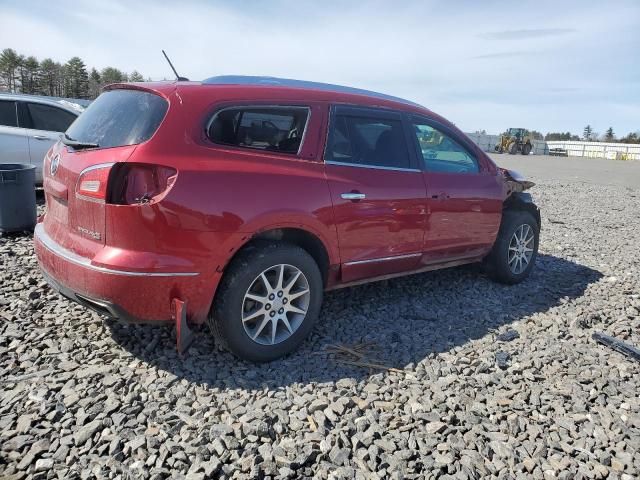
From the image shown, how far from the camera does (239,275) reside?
3000 mm

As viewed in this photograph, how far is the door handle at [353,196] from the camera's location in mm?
3449

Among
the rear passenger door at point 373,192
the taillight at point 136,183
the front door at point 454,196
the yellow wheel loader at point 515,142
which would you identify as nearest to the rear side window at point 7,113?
the taillight at point 136,183

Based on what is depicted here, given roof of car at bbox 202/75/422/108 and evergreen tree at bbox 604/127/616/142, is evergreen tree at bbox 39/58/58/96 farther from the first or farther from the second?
evergreen tree at bbox 604/127/616/142

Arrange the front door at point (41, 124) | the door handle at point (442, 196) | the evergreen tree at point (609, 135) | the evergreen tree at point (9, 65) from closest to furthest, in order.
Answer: the door handle at point (442, 196)
the front door at point (41, 124)
the evergreen tree at point (9, 65)
the evergreen tree at point (609, 135)

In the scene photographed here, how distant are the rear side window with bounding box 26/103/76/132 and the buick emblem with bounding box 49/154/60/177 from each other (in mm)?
5032

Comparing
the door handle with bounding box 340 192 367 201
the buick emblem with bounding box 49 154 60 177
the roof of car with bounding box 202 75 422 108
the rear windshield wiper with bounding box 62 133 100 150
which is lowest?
the door handle with bounding box 340 192 367 201

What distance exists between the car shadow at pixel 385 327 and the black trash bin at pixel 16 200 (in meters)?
3.04

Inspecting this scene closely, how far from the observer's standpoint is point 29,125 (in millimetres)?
7637

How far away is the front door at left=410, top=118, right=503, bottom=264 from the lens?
4199 millimetres

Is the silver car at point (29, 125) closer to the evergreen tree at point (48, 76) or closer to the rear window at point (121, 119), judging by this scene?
the rear window at point (121, 119)

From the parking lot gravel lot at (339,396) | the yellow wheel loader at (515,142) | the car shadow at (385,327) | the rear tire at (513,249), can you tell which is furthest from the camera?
the yellow wheel loader at (515,142)

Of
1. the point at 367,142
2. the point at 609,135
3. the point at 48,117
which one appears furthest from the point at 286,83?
the point at 609,135

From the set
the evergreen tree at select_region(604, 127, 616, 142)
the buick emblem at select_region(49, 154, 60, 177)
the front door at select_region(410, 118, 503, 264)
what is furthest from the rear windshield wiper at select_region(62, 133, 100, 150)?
the evergreen tree at select_region(604, 127, 616, 142)

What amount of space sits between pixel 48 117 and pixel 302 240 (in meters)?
6.33
